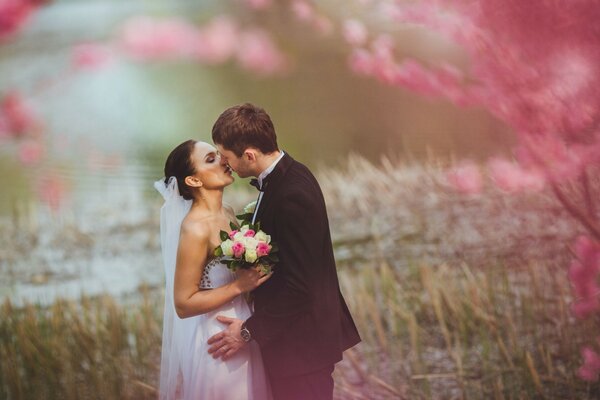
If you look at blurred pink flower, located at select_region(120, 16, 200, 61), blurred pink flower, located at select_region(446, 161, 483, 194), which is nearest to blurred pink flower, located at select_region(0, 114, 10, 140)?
blurred pink flower, located at select_region(120, 16, 200, 61)

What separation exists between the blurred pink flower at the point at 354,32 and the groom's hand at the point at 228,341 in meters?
1.71

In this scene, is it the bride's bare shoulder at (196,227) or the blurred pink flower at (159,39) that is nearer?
the bride's bare shoulder at (196,227)

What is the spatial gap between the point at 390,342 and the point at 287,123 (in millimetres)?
1071

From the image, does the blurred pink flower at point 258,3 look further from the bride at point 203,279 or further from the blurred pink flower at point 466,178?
the bride at point 203,279

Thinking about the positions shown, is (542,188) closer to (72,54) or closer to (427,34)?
(427,34)

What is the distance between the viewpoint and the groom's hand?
190 cm

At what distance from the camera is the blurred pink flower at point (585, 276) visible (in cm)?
313

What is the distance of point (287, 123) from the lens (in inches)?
127

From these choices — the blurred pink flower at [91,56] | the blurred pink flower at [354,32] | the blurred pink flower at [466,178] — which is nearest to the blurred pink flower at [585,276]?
the blurred pink flower at [466,178]

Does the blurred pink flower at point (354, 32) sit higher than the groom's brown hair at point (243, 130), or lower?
higher

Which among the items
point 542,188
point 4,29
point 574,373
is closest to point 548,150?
point 542,188

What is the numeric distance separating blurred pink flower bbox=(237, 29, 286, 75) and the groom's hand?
5.19 ft

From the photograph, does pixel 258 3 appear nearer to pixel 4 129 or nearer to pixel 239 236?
pixel 4 129

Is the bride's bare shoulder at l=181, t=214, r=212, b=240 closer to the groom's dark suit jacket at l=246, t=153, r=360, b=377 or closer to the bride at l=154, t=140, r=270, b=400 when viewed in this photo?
the bride at l=154, t=140, r=270, b=400
